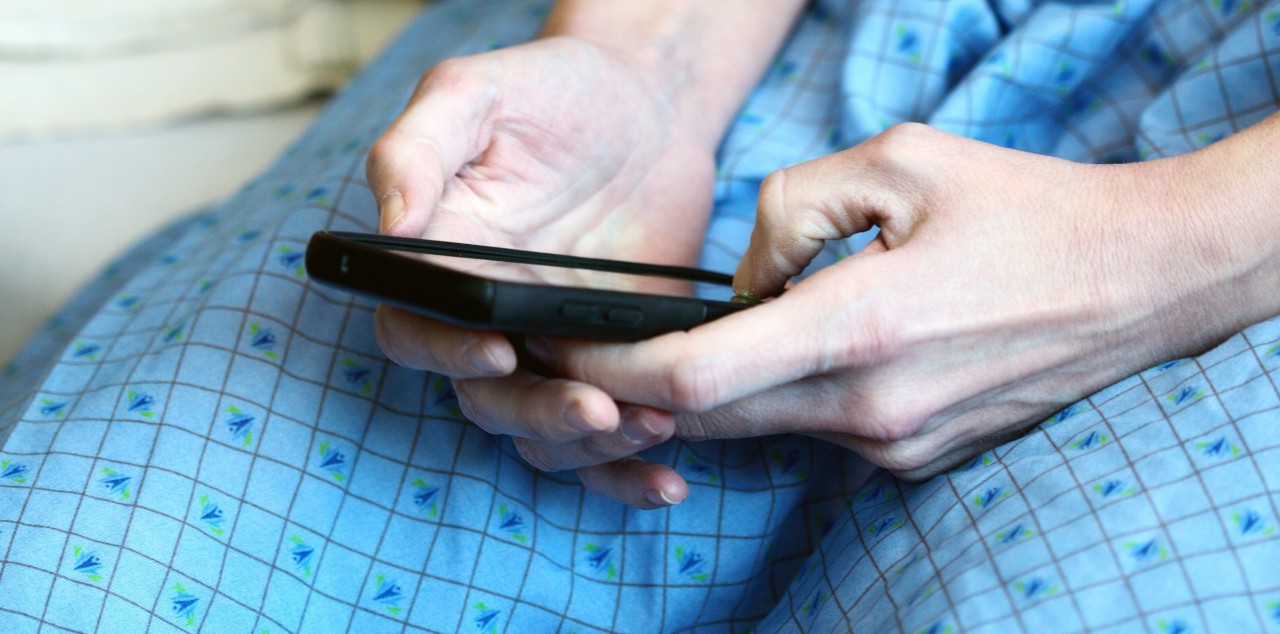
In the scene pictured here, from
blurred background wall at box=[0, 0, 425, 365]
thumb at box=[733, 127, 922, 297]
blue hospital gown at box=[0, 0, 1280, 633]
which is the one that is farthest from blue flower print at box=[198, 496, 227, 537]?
blurred background wall at box=[0, 0, 425, 365]

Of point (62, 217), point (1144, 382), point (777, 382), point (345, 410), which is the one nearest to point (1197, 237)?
point (1144, 382)

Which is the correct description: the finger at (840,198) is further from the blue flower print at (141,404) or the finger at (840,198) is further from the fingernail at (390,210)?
the blue flower print at (141,404)

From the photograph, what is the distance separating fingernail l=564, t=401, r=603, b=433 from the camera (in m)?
0.46

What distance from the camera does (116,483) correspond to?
0.54m

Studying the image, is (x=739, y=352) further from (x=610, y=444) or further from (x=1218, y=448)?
(x=1218, y=448)

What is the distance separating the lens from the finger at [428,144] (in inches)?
20.4

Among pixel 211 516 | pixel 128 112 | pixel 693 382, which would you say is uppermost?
pixel 693 382

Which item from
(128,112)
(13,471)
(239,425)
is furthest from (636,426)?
(128,112)

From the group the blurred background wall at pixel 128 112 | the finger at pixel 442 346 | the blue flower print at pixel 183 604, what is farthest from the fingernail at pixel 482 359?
the blurred background wall at pixel 128 112

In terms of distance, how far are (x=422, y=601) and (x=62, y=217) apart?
96 centimetres

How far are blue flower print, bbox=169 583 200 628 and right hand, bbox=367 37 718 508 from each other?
0.16 m

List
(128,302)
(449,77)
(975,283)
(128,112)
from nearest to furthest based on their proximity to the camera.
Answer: (975,283) < (449,77) < (128,302) < (128,112)

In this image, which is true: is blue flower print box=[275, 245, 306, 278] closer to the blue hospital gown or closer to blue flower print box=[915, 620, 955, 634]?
the blue hospital gown

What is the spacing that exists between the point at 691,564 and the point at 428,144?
0.94ft
